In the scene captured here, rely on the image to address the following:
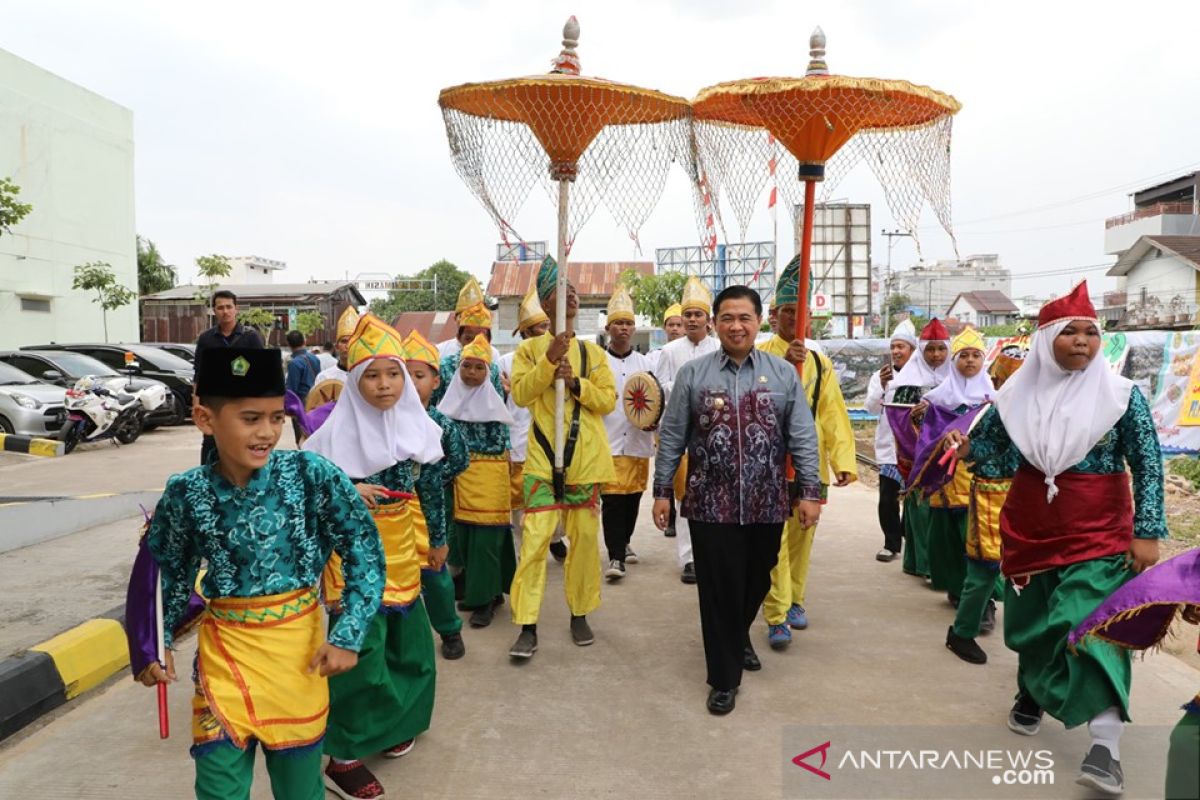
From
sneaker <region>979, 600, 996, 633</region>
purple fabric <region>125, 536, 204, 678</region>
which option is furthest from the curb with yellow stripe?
sneaker <region>979, 600, 996, 633</region>

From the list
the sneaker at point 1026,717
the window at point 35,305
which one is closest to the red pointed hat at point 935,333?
the sneaker at point 1026,717

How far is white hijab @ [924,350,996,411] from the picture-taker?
→ 5.43 m

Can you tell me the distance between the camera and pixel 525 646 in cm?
445

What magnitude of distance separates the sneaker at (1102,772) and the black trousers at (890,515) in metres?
3.36

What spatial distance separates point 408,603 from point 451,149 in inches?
103

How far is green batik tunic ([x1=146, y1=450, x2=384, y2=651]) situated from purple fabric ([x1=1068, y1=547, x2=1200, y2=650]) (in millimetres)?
2164

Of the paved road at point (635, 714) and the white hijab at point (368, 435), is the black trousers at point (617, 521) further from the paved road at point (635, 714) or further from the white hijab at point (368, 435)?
the white hijab at point (368, 435)

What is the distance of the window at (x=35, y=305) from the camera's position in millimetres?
23516

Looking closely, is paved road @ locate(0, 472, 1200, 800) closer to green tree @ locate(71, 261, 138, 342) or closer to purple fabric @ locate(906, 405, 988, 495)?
purple fabric @ locate(906, 405, 988, 495)

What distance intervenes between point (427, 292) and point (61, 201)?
105 feet

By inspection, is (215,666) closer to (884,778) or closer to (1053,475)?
(884,778)

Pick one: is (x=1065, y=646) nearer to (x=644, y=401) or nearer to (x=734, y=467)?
(x=734, y=467)

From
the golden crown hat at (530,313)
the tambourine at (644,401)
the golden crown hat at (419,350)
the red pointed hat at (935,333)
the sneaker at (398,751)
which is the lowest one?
the sneaker at (398,751)

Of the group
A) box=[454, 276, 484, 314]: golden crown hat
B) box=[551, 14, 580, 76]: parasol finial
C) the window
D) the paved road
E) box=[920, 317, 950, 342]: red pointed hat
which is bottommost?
the paved road
